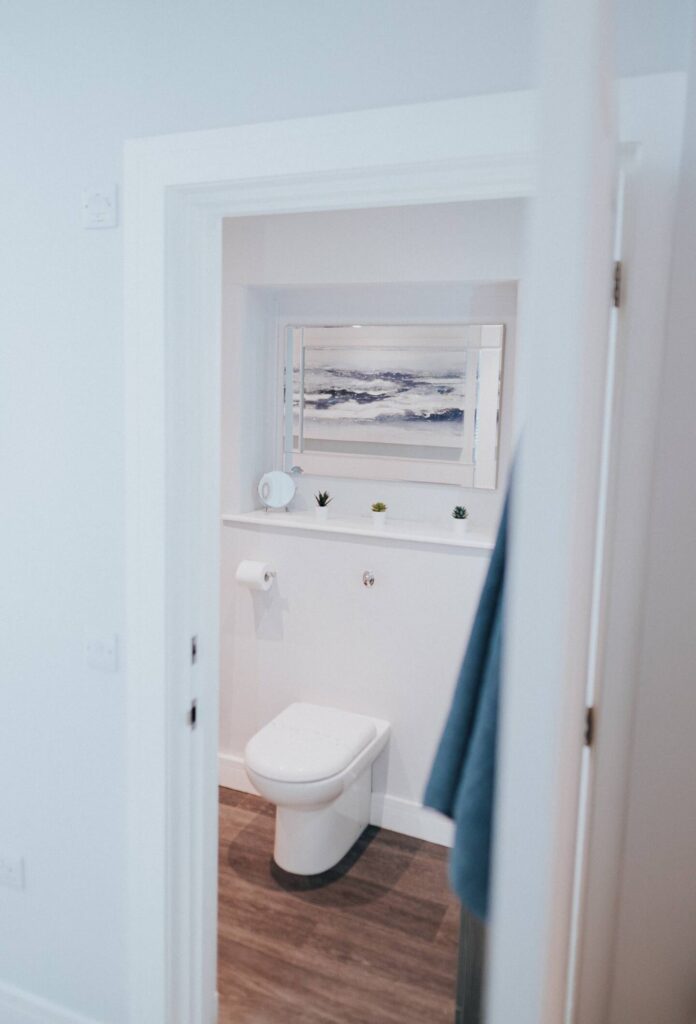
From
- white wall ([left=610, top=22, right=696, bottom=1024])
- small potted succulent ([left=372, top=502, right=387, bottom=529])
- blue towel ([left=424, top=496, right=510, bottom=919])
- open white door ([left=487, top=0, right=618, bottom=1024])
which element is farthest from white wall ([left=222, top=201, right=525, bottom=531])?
open white door ([left=487, top=0, right=618, bottom=1024])

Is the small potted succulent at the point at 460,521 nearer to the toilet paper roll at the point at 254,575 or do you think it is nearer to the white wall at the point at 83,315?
the toilet paper roll at the point at 254,575

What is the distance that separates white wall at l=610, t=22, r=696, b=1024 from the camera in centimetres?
124

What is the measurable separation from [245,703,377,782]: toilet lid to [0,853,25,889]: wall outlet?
0.73m

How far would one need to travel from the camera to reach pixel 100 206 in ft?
5.24

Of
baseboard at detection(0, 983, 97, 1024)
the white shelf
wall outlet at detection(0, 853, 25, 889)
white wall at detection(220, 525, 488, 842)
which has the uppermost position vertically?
the white shelf

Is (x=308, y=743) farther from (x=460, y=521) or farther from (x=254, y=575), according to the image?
(x=460, y=521)

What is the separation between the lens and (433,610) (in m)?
Result: 2.73

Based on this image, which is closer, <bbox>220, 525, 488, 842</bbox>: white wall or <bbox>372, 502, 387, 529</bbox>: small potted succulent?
<bbox>220, 525, 488, 842</bbox>: white wall

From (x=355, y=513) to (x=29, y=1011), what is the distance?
185 centimetres

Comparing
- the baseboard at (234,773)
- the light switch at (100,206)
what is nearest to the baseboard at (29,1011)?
the baseboard at (234,773)

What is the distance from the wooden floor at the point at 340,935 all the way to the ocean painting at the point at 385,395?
1518mm

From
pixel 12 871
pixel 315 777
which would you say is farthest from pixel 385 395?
pixel 12 871

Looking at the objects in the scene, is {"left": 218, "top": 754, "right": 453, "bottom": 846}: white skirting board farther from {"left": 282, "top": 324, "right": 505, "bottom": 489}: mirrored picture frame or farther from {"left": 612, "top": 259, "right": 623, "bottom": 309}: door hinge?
{"left": 612, "top": 259, "right": 623, "bottom": 309}: door hinge

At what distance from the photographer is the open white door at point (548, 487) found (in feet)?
1.76
